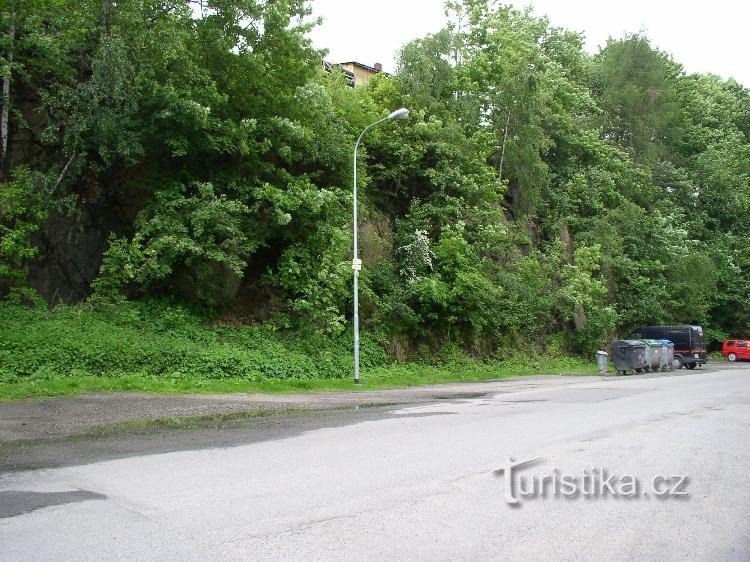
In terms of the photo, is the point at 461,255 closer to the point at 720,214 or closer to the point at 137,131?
the point at 137,131

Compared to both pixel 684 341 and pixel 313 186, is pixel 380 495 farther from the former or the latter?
pixel 684 341

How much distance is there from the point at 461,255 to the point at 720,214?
3529 cm

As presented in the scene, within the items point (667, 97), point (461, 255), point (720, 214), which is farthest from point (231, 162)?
point (720, 214)

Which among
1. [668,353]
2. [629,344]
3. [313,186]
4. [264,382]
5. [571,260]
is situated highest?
[313,186]

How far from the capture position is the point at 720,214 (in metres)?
52.8

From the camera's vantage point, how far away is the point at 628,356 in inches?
1287

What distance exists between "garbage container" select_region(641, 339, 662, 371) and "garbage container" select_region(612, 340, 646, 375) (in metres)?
0.79

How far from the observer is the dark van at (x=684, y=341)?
38.7m

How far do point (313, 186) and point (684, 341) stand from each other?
27.9 m

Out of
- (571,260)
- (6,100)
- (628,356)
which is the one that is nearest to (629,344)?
(628,356)

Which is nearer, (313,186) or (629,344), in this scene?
(313,186)

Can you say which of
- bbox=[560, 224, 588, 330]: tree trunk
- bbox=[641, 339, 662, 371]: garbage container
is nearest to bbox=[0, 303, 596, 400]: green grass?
bbox=[641, 339, 662, 371]: garbage container

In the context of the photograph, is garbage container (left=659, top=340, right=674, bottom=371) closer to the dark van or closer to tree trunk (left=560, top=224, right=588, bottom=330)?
the dark van

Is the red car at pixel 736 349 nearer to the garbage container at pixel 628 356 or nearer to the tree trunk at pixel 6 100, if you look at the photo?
the garbage container at pixel 628 356
